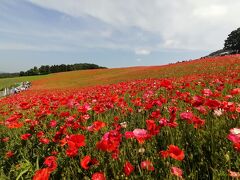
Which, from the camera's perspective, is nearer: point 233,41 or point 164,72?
point 164,72

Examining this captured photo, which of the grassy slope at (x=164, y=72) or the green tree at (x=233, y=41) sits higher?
the green tree at (x=233, y=41)

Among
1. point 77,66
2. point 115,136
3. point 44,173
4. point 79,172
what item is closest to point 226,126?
point 115,136

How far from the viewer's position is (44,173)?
6.86ft

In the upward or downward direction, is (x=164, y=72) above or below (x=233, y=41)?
below

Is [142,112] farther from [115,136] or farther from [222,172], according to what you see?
[222,172]

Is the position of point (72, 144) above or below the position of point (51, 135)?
above

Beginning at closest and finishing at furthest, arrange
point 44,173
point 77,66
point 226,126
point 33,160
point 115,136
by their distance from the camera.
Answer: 1. point 44,173
2. point 115,136
3. point 226,126
4. point 33,160
5. point 77,66

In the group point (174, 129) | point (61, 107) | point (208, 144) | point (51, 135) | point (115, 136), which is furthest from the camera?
point (61, 107)

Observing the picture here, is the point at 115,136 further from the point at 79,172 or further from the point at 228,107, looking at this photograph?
the point at 228,107

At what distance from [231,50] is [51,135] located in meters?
77.8

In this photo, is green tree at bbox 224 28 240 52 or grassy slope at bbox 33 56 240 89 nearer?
grassy slope at bbox 33 56 240 89

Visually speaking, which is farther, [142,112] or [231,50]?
[231,50]

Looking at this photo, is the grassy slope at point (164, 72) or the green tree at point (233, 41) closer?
the grassy slope at point (164, 72)

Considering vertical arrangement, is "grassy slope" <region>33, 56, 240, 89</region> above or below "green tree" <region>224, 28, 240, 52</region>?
below
